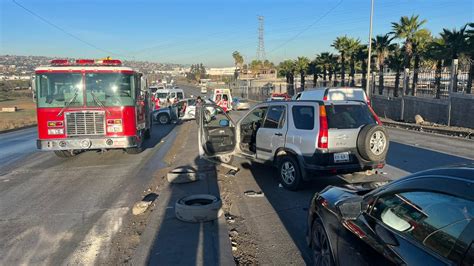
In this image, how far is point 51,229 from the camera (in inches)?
223

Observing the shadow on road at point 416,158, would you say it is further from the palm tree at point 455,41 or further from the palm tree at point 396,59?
the palm tree at point 396,59

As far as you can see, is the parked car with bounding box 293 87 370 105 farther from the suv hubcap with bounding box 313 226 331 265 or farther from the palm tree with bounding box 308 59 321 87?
the palm tree with bounding box 308 59 321 87

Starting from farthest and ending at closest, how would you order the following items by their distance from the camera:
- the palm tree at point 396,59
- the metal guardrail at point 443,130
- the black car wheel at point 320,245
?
the palm tree at point 396,59 → the metal guardrail at point 443,130 → the black car wheel at point 320,245

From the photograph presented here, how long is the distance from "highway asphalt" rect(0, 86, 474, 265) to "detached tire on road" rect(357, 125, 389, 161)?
1194 mm

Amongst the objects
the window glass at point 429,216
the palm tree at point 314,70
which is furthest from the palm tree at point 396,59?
the window glass at point 429,216

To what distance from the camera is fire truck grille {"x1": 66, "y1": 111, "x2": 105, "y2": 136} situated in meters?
10.4

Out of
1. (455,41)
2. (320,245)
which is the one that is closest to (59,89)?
(320,245)

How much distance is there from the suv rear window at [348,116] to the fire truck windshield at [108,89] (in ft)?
20.1

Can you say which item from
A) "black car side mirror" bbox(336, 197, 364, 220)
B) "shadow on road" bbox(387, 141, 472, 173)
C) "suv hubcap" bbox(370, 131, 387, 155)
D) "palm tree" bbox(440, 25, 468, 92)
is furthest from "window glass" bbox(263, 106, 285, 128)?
"palm tree" bbox(440, 25, 468, 92)

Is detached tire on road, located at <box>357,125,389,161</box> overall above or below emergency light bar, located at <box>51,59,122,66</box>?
below

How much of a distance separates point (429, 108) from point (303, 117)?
15.7 meters

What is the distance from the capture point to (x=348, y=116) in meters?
7.03

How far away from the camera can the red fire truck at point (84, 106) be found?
34.1 feet

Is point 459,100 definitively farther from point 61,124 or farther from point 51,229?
point 51,229
